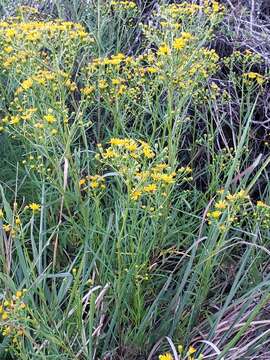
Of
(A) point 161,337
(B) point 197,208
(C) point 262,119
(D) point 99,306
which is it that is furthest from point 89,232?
(C) point 262,119

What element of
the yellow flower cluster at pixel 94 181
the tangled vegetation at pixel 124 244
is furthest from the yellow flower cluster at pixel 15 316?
the yellow flower cluster at pixel 94 181

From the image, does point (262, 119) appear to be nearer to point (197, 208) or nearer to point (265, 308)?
point (197, 208)

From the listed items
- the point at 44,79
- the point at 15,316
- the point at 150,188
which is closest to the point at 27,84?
the point at 44,79

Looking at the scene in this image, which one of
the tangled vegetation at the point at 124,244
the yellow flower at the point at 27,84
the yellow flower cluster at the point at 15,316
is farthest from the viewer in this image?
the yellow flower at the point at 27,84

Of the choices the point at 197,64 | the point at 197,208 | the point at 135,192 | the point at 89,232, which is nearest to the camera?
the point at 135,192

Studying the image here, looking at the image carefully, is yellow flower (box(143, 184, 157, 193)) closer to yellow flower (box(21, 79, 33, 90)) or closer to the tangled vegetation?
the tangled vegetation

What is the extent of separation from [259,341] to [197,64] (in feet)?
3.48

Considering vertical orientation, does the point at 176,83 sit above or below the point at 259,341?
above

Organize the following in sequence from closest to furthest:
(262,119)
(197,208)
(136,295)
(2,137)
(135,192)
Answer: (135,192) → (136,295) → (197,208) → (2,137) → (262,119)

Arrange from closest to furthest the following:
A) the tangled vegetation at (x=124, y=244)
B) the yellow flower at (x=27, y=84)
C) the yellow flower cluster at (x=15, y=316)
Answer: the yellow flower cluster at (x=15, y=316), the tangled vegetation at (x=124, y=244), the yellow flower at (x=27, y=84)

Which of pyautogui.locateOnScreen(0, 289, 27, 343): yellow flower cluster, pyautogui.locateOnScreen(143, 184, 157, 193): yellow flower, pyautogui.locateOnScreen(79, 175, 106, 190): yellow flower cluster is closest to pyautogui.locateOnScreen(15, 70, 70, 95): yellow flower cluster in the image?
pyautogui.locateOnScreen(79, 175, 106, 190): yellow flower cluster

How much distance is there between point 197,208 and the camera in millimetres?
2453

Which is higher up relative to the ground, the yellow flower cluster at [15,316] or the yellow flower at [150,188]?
the yellow flower at [150,188]

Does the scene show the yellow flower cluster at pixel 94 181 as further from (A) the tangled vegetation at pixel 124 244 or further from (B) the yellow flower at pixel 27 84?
(B) the yellow flower at pixel 27 84
